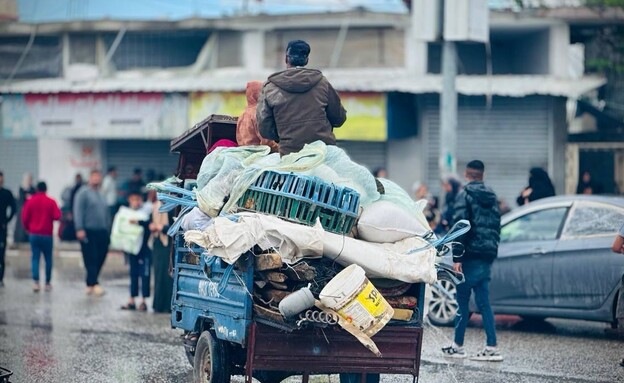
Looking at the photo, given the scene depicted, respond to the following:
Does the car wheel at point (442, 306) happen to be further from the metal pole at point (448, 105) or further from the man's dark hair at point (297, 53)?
the metal pole at point (448, 105)

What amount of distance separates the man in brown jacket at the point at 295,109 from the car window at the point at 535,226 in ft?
18.5

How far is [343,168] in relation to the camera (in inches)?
311

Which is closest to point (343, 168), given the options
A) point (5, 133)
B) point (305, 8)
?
point (5, 133)

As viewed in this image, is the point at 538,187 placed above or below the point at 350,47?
below

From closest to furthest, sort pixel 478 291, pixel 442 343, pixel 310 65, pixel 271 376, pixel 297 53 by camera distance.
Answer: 1. pixel 297 53
2. pixel 271 376
3. pixel 478 291
4. pixel 442 343
5. pixel 310 65

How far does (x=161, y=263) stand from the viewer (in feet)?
49.3

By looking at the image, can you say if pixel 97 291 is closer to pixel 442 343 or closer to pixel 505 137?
pixel 442 343

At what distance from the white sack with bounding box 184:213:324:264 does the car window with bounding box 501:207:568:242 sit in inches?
255

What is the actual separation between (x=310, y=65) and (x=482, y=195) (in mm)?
14685

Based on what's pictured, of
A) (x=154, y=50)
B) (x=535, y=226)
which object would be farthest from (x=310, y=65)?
(x=535, y=226)

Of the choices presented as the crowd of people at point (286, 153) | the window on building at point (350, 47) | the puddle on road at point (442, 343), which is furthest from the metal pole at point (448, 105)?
the puddle on road at point (442, 343)

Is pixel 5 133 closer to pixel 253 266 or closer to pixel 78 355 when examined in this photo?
pixel 78 355

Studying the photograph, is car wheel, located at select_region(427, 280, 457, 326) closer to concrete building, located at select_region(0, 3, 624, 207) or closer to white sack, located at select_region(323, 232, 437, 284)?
white sack, located at select_region(323, 232, 437, 284)

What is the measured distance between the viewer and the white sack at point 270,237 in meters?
7.31
